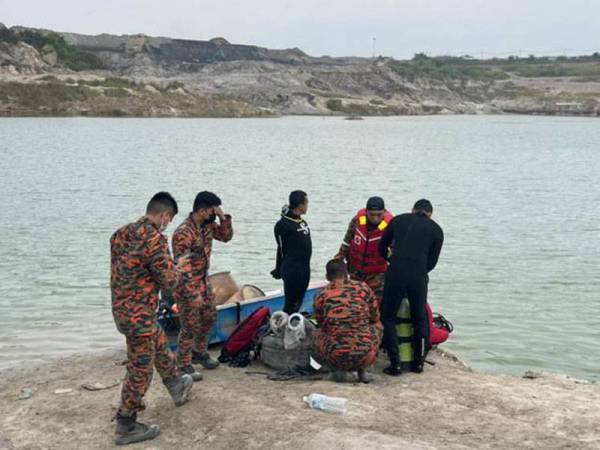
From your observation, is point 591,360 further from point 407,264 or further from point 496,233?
point 496,233

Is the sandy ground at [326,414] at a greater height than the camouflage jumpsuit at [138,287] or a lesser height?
lesser

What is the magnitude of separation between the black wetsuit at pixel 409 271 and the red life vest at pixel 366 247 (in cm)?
39

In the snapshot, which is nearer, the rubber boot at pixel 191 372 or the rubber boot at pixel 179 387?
the rubber boot at pixel 179 387

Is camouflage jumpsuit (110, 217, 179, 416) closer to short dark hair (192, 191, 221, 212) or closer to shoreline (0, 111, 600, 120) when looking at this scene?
short dark hair (192, 191, 221, 212)

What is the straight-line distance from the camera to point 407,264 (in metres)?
8.51

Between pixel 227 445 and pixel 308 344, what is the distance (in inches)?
88.5

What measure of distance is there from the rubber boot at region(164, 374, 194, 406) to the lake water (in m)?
4.30

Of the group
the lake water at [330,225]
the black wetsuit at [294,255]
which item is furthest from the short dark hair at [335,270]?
the lake water at [330,225]

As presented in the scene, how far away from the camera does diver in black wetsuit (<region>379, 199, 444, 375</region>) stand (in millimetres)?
8516

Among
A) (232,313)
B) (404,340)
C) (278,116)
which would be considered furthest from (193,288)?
(278,116)

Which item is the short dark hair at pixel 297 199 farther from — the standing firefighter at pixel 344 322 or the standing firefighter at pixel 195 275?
the standing firefighter at pixel 344 322

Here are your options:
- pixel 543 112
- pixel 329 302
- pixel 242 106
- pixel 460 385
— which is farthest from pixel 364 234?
pixel 543 112

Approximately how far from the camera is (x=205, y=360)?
8.85 meters

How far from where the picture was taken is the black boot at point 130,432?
6.80m
